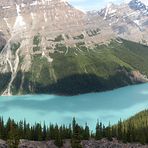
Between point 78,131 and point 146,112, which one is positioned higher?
point 146,112

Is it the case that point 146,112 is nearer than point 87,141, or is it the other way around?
point 87,141

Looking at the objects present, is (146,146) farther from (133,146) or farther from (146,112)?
(146,112)

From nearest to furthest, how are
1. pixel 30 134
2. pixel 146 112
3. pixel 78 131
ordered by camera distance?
1. pixel 78 131
2. pixel 30 134
3. pixel 146 112

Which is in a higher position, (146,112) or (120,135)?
(146,112)

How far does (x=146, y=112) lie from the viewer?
608 ft

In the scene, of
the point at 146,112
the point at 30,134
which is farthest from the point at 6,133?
the point at 146,112

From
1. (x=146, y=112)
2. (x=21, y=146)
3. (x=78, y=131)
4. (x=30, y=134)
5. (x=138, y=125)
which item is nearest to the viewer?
(x=21, y=146)

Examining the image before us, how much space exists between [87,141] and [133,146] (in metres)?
11.4

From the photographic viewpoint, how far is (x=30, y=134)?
120 meters

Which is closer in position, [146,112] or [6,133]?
[6,133]

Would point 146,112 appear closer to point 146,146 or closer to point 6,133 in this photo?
point 146,146

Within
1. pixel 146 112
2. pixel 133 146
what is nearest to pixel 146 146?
pixel 133 146

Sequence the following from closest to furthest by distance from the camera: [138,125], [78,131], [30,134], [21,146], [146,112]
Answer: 1. [21,146]
2. [78,131]
3. [30,134]
4. [138,125]
5. [146,112]

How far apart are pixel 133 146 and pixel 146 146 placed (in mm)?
3200
